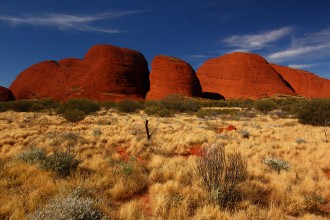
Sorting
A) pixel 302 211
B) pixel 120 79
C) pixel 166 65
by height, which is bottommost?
pixel 302 211

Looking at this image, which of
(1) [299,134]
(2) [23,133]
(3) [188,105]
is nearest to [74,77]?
(3) [188,105]

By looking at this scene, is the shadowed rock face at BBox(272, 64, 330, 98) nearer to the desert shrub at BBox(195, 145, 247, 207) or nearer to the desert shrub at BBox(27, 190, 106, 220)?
the desert shrub at BBox(195, 145, 247, 207)

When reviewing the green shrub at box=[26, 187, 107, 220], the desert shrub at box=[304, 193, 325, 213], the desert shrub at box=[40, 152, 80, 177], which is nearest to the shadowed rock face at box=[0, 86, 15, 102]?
the desert shrub at box=[40, 152, 80, 177]

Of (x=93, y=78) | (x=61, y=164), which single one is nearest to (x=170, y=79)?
(x=93, y=78)

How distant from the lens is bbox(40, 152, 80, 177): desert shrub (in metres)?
5.95

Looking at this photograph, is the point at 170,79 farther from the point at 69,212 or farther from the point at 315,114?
the point at 69,212

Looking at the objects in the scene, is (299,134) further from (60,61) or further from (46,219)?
(60,61)

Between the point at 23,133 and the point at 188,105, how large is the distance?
28.1m

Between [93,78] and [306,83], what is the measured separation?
81.8 metres

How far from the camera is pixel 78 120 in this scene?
790 inches

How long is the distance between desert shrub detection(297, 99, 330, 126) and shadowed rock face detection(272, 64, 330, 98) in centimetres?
8337

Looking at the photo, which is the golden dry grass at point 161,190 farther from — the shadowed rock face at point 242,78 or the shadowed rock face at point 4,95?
the shadowed rock face at point 242,78

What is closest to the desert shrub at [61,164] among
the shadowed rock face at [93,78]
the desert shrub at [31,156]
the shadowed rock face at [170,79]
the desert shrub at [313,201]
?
the desert shrub at [31,156]

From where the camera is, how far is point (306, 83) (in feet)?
319
